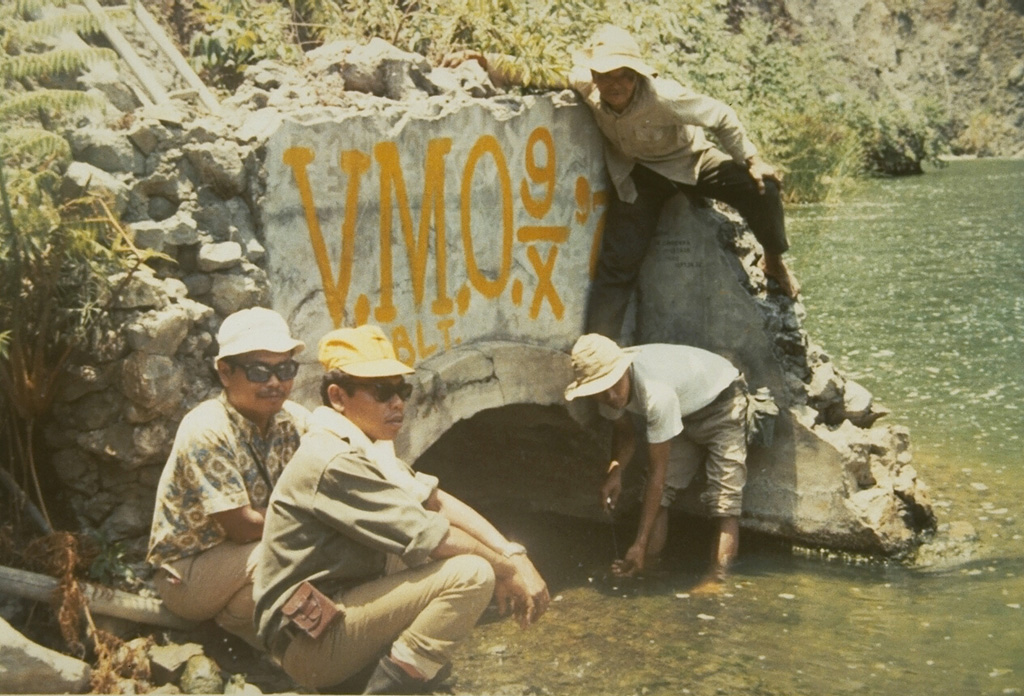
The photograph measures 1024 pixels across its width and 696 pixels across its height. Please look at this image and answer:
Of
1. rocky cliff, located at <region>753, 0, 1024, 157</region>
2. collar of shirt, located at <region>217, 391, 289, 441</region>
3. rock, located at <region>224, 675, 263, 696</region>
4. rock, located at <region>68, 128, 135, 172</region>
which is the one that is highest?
rocky cliff, located at <region>753, 0, 1024, 157</region>

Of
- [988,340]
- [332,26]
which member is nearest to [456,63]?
[332,26]

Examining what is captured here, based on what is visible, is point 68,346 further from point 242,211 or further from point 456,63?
point 456,63

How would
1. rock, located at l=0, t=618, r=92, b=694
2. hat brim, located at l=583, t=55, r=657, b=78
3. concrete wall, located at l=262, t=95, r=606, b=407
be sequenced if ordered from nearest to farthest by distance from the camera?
1. rock, located at l=0, t=618, r=92, b=694
2. concrete wall, located at l=262, t=95, r=606, b=407
3. hat brim, located at l=583, t=55, r=657, b=78

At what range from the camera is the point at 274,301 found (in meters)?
5.61

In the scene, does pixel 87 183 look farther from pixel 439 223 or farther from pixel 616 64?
pixel 616 64

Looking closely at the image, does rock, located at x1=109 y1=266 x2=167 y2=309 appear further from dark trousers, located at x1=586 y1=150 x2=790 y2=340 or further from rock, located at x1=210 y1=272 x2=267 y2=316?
dark trousers, located at x1=586 y1=150 x2=790 y2=340

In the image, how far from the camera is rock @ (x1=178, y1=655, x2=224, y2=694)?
481 cm

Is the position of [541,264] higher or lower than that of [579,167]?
lower

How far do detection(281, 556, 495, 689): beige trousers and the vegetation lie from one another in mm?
1199

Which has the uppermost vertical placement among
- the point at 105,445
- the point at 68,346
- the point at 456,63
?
the point at 456,63

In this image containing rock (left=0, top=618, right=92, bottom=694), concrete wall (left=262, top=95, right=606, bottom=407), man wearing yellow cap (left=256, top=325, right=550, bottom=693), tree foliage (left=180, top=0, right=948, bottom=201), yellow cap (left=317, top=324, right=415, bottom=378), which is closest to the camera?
rock (left=0, top=618, right=92, bottom=694)

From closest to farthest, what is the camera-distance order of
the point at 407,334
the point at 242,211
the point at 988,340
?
1. the point at 242,211
2. the point at 407,334
3. the point at 988,340

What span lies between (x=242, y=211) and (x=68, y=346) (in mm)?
930

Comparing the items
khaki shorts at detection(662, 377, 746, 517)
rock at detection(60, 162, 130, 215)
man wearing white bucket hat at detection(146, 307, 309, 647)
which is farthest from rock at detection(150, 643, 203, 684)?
khaki shorts at detection(662, 377, 746, 517)
